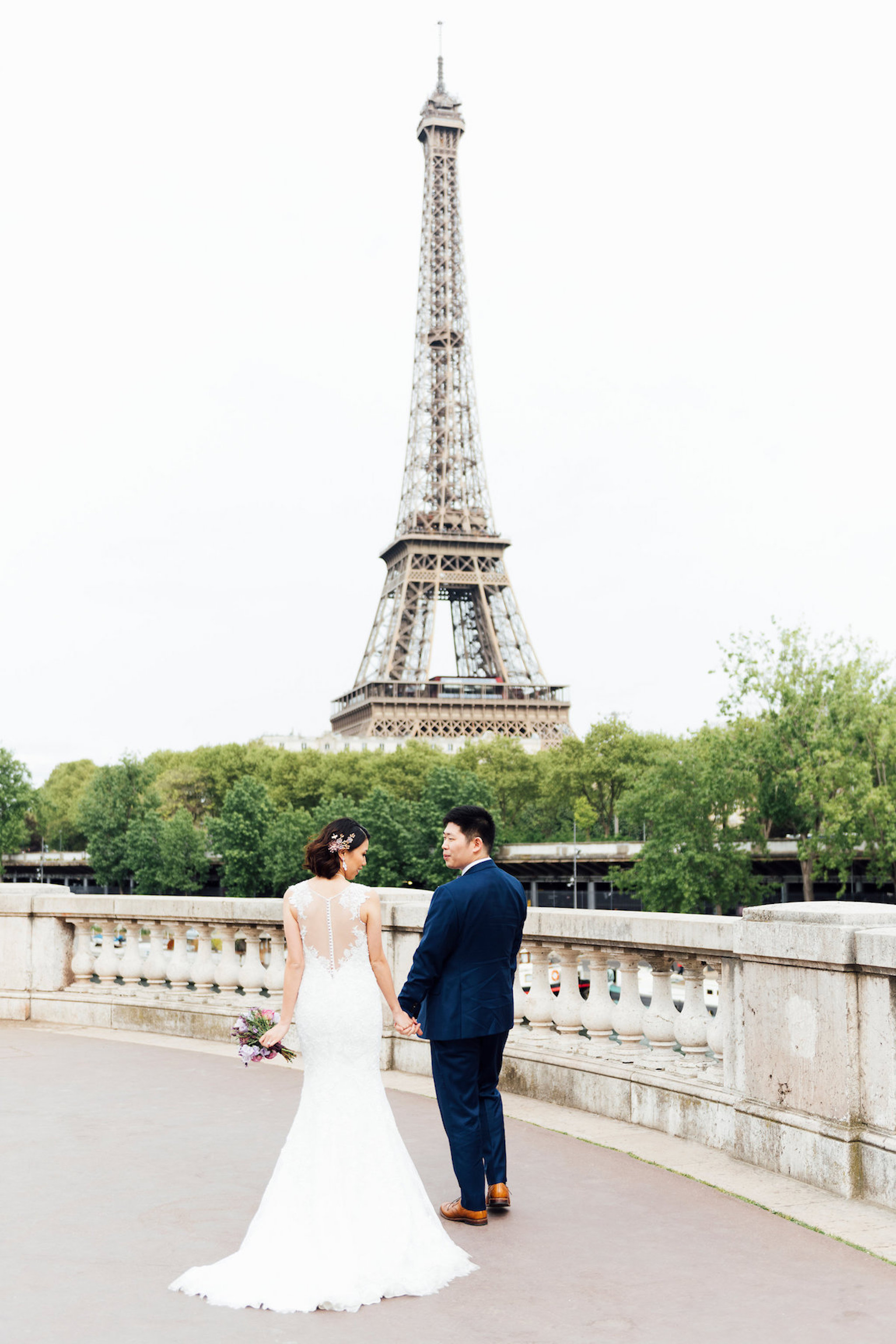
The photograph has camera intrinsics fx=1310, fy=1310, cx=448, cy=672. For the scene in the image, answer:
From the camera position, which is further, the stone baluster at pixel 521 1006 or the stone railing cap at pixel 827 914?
the stone baluster at pixel 521 1006

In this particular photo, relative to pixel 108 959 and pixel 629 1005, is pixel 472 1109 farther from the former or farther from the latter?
pixel 108 959

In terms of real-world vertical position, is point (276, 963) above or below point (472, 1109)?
above

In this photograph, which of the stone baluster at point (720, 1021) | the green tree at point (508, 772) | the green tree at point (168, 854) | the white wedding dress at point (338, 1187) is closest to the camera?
the white wedding dress at point (338, 1187)

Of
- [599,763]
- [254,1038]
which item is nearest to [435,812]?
[599,763]

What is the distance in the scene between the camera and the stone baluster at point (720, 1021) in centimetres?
708

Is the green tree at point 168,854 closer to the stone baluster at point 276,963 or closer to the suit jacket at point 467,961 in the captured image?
the stone baluster at point 276,963

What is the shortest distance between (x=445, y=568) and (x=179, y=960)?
247 feet

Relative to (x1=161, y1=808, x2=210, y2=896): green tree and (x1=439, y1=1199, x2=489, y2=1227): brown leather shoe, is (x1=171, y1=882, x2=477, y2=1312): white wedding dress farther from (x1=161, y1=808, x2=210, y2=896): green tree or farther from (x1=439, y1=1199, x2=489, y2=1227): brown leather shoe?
(x1=161, y1=808, x2=210, y2=896): green tree

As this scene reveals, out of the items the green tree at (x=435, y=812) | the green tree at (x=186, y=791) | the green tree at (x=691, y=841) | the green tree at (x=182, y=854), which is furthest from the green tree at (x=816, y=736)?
the green tree at (x=186, y=791)

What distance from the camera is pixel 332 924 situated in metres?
5.50

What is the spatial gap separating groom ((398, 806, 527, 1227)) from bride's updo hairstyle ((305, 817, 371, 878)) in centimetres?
46

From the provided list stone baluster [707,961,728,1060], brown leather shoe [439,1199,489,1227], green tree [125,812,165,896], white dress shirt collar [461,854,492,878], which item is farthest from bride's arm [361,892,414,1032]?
green tree [125,812,165,896]

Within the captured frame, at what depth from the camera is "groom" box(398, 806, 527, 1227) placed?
18.8 feet

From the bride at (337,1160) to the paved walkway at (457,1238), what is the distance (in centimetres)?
13
